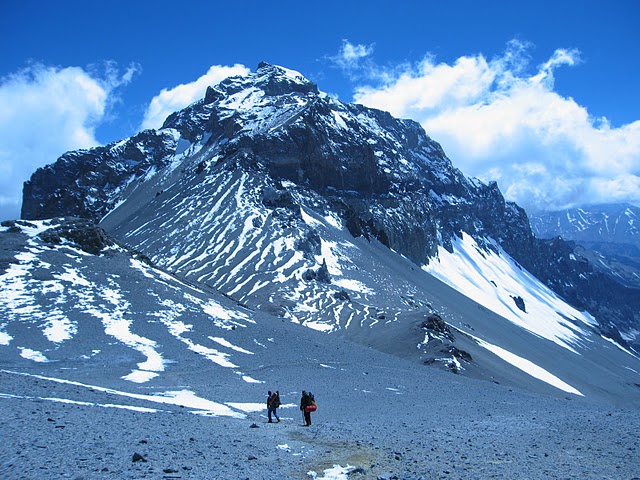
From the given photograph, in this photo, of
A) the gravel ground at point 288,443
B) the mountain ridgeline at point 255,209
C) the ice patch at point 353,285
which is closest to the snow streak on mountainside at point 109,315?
the gravel ground at point 288,443

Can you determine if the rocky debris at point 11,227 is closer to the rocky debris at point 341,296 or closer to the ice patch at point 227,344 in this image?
the ice patch at point 227,344

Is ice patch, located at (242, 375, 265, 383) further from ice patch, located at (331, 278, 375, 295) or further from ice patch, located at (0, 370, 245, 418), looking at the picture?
ice patch, located at (331, 278, 375, 295)

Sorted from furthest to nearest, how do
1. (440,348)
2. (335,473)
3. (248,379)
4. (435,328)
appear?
(435,328), (440,348), (248,379), (335,473)

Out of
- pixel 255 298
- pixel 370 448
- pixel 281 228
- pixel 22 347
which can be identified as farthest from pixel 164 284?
pixel 281 228

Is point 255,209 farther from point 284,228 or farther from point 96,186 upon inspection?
point 96,186

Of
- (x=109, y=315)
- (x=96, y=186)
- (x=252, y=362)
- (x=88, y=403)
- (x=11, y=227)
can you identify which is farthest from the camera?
(x=96, y=186)

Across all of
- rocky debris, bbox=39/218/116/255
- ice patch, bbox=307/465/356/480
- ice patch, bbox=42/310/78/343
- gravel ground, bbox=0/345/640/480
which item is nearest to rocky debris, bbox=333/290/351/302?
rocky debris, bbox=39/218/116/255

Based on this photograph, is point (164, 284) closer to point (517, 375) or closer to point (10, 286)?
point (10, 286)

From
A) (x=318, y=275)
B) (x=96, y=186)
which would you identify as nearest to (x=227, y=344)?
(x=318, y=275)

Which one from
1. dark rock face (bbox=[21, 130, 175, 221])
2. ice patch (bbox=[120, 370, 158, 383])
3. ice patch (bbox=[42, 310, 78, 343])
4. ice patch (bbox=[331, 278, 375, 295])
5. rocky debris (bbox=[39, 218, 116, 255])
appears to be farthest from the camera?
dark rock face (bbox=[21, 130, 175, 221])

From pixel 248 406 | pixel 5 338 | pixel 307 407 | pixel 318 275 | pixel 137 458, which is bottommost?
pixel 248 406

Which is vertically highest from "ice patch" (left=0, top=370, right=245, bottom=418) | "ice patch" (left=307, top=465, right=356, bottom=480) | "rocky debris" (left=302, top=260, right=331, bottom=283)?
"rocky debris" (left=302, top=260, right=331, bottom=283)

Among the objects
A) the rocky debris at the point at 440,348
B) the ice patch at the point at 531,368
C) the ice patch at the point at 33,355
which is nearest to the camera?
the ice patch at the point at 33,355

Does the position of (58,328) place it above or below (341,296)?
below
